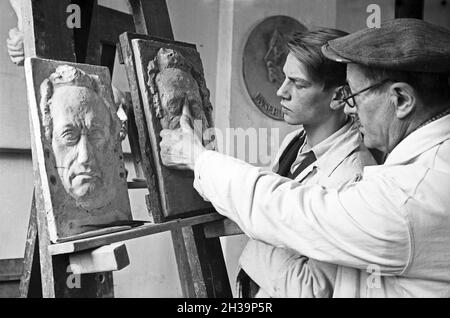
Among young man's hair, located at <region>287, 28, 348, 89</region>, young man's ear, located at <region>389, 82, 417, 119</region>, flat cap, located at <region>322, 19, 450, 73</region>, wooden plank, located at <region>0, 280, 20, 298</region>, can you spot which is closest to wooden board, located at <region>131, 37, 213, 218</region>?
young man's hair, located at <region>287, 28, 348, 89</region>

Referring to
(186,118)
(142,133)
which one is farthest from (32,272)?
(186,118)

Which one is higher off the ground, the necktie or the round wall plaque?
the round wall plaque

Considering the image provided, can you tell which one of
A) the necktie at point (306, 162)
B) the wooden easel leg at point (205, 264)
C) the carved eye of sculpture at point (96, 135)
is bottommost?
the wooden easel leg at point (205, 264)

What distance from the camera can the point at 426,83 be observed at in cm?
154

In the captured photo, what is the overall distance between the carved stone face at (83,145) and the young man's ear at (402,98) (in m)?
0.76

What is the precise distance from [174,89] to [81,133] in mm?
367

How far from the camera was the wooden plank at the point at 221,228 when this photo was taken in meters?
2.02

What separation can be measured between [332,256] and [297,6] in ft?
11.2

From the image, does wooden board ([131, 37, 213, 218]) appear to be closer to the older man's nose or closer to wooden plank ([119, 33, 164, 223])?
wooden plank ([119, 33, 164, 223])

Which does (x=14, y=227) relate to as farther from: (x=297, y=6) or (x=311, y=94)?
(x=297, y=6)

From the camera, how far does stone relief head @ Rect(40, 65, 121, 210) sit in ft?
5.55

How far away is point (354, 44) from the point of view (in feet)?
5.21

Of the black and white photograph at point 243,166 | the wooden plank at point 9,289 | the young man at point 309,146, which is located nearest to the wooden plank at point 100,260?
the black and white photograph at point 243,166

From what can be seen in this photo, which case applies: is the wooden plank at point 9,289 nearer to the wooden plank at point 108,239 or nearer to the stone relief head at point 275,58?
the wooden plank at point 108,239
